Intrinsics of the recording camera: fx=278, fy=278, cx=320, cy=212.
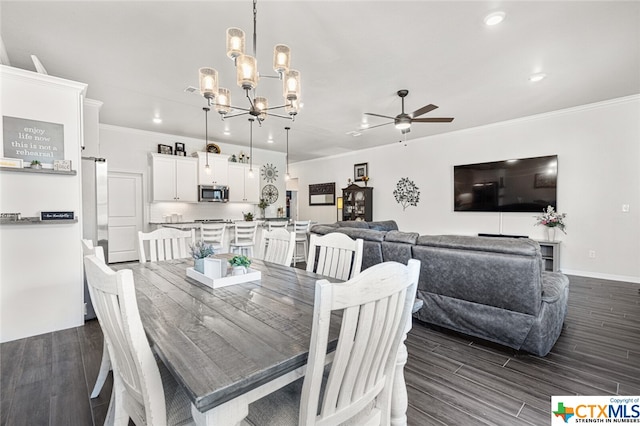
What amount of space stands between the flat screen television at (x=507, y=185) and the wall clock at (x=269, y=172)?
16.0ft

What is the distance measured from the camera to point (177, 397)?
112 centimetres

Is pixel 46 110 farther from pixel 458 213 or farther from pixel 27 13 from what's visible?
pixel 458 213

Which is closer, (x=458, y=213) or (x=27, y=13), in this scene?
(x=27, y=13)

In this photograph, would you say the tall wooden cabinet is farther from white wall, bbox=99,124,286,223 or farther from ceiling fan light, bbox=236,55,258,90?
ceiling fan light, bbox=236,55,258,90

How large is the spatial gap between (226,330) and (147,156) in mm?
6295

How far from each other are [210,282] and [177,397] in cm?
65

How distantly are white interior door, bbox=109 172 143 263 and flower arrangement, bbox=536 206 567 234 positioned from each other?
7927mm

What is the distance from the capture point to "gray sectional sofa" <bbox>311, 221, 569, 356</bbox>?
2184 millimetres

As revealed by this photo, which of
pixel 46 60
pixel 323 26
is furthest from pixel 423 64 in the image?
pixel 46 60

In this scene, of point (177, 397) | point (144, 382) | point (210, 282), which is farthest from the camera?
point (210, 282)

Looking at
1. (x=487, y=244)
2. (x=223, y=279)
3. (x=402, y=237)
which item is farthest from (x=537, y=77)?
(x=223, y=279)

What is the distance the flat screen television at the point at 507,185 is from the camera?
4895mm

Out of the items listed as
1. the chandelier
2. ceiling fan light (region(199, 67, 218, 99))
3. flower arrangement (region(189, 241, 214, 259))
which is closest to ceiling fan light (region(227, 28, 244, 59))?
the chandelier

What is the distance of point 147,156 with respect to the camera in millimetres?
6094
